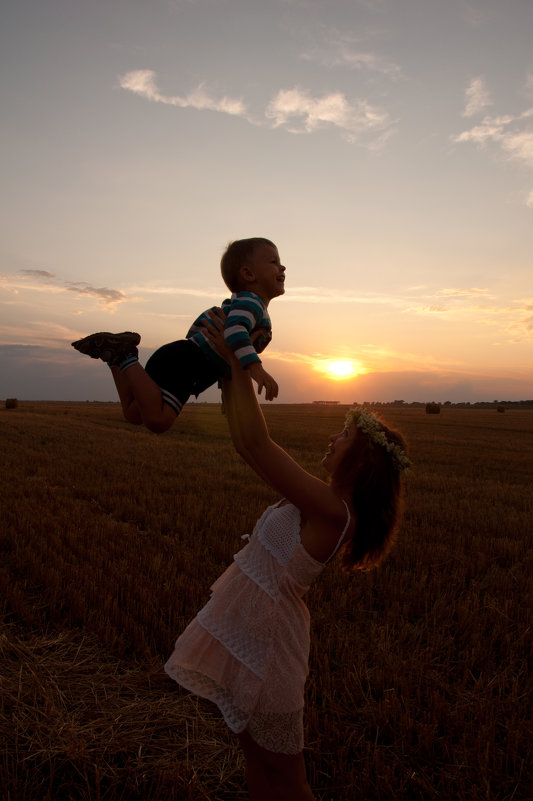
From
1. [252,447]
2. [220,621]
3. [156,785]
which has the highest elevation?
[252,447]

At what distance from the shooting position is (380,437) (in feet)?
7.49

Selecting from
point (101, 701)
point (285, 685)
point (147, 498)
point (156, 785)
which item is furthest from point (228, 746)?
point (147, 498)

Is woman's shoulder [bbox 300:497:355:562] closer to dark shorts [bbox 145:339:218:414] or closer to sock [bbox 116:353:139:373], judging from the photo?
dark shorts [bbox 145:339:218:414]

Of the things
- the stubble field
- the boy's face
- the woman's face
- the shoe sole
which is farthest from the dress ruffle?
the shoe sole

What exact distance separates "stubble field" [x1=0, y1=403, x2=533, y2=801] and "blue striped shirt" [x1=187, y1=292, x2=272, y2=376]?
7.25ft

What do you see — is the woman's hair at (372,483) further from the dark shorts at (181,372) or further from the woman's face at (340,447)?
the dark shorts at (181,372)

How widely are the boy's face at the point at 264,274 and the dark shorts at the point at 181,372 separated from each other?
0.49 m

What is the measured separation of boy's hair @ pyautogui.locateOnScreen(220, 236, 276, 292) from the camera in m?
2.81

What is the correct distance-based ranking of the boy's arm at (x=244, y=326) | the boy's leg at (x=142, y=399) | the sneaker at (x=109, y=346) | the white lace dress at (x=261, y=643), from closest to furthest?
the white lace dress at (x=261, y=643), the boy's arm at (x=244, y=326), the boy's leg at (x=142, y=399), the sneaker at (x=109, y=346)

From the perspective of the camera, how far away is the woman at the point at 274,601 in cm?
209

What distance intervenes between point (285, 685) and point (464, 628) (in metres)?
3.05

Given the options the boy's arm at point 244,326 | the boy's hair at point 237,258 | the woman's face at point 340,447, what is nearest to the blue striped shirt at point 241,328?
the boy's arm at point 244,326

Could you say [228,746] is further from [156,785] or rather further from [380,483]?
[380,483]

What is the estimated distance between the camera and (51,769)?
9.05 ft
